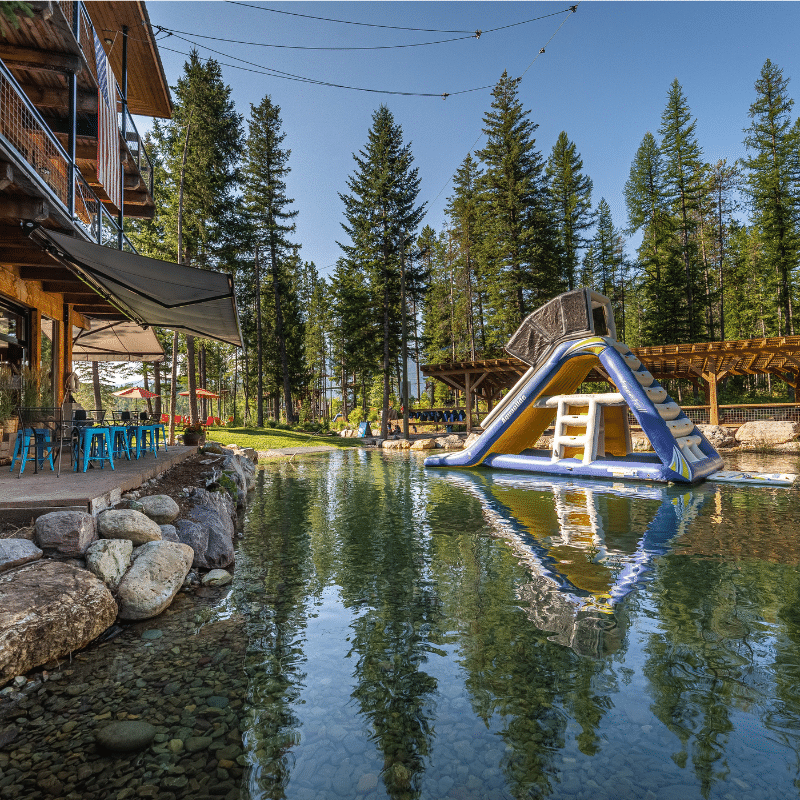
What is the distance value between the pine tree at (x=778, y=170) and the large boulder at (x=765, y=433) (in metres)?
11.5

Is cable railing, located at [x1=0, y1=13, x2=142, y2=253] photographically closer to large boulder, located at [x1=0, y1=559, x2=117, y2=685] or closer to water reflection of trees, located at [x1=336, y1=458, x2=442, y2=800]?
large boulder, located at [x1=0, y1=559, x2=117, y2=685]

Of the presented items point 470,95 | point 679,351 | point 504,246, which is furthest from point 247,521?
point 504,246

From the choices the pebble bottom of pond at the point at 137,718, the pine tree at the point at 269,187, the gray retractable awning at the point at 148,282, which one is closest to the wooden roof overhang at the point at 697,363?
the pine tree at the point at 269,187

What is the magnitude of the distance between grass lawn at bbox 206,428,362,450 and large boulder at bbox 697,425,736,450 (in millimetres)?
13655

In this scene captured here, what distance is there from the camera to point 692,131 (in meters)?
28.5

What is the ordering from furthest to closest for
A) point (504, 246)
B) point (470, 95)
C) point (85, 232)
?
1. point (504, 246)
2. point (470, 95)
3. point (85, 232)

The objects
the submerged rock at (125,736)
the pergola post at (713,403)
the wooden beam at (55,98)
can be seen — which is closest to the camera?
the submerged rock at (125,736)

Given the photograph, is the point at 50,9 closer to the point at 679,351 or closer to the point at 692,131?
the point at 679,351

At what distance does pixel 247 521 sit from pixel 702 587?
5389 mm

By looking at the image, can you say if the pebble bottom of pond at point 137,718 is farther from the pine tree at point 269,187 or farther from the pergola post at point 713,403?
the pine tree at point 269,187

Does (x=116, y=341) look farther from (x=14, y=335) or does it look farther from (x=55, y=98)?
(x=55, y=98)

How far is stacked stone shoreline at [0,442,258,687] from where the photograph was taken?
108 inches

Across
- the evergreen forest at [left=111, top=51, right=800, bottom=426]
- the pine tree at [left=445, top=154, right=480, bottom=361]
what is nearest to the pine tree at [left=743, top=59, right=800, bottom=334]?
the evergreen forest at [left=111, top=51, right=800, bottom=426]

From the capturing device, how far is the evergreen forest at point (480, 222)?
73.4 feet
